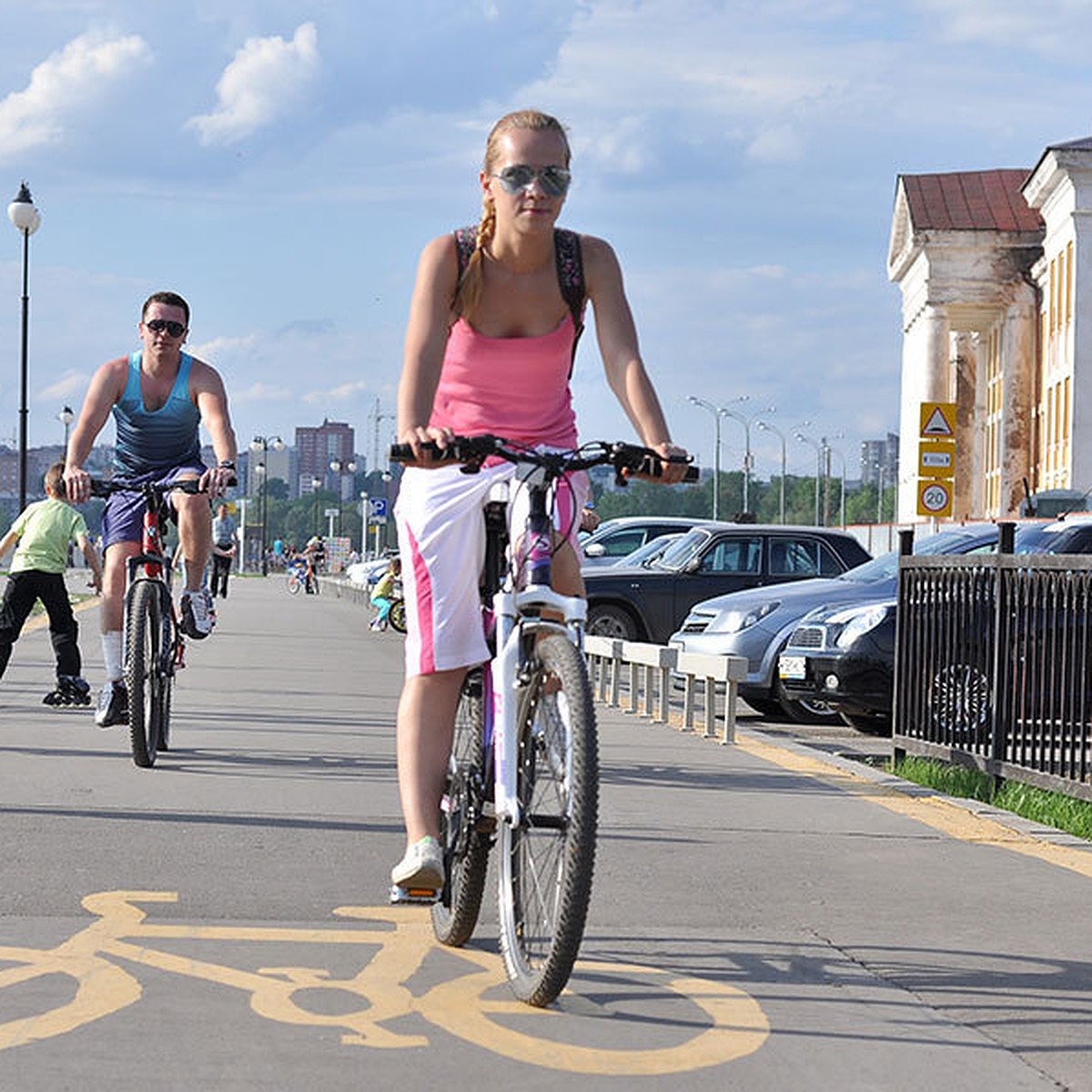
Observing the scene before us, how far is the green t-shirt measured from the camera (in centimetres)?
1452

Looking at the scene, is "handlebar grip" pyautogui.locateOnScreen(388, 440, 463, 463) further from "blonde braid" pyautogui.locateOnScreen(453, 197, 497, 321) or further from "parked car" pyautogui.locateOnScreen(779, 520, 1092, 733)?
"parked car" pyautogui.locateOnScreen(779, 520, 1092, 733)

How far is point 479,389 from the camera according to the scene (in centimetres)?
561

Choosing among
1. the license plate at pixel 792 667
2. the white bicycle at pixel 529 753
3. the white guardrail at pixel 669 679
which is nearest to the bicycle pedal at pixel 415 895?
the white bicycle at pixel 529 753

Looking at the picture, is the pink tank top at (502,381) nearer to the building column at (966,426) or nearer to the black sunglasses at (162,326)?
the black sunglasses at (162,326)

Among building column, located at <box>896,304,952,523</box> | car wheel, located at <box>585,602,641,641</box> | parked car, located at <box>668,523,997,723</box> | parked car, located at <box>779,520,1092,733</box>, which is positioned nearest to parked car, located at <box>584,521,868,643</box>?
car wheel, located at <box>585,602,641,641</box>

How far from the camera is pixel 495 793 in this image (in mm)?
5211

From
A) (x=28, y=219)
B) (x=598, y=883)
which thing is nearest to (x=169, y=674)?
(x=598, y=883)

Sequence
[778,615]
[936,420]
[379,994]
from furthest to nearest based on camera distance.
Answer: [936,420] < [778,615] < [379,994]

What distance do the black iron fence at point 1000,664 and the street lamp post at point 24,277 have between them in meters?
26.5

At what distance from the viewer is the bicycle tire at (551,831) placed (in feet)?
15.7

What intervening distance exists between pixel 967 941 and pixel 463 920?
1.46 metres

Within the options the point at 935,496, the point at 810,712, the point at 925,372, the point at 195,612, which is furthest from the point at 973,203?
the point at 195,612

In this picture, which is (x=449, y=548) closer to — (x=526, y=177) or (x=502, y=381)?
(x=502, y=381)

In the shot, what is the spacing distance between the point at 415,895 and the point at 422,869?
9cm
